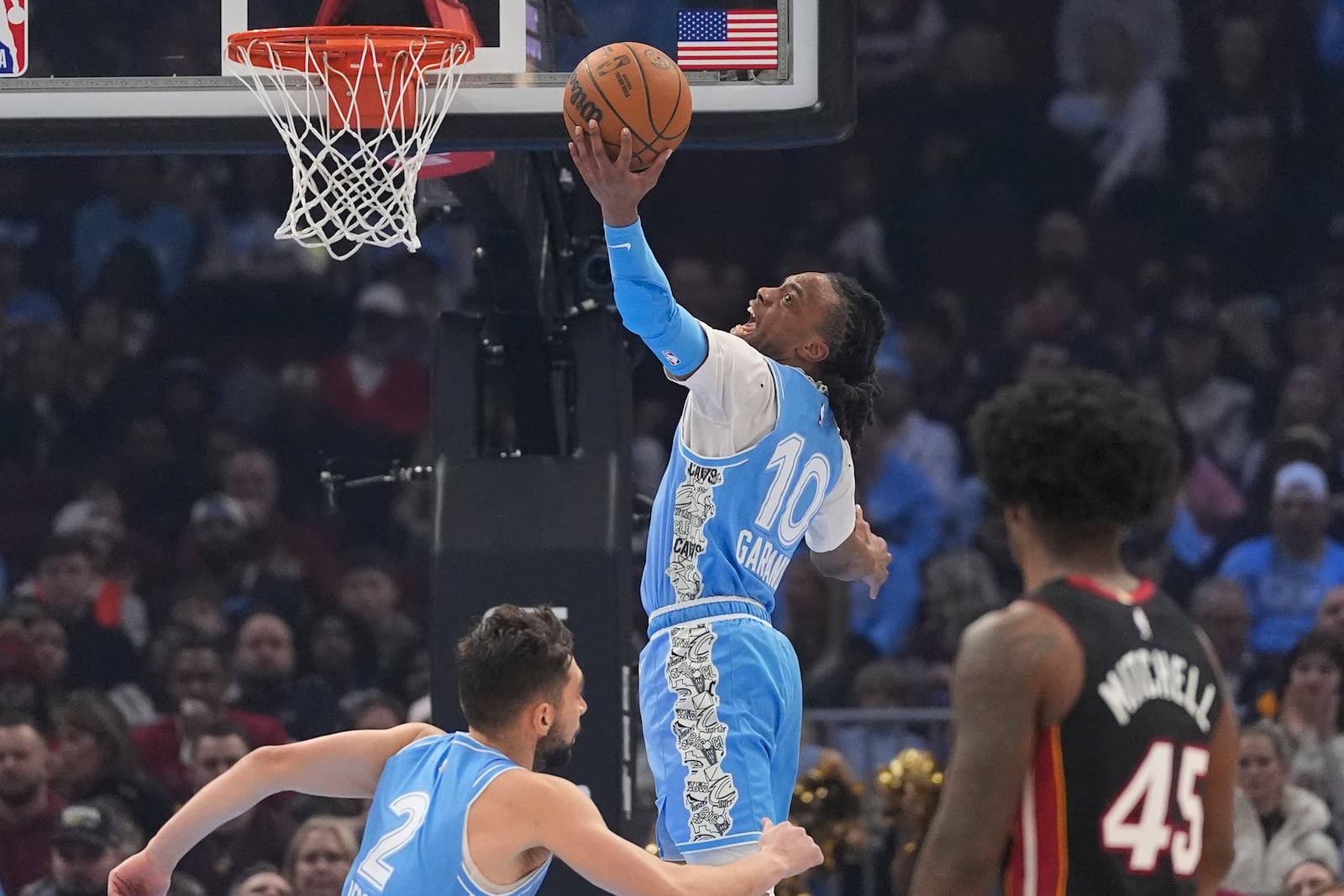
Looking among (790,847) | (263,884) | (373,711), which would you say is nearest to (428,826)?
(790,847)

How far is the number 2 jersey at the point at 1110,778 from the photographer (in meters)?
3.15

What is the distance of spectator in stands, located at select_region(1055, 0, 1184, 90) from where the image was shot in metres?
11.0

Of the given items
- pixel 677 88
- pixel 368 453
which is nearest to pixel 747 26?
pixel 677 88

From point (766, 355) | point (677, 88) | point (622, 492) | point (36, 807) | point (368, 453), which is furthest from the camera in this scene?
point (368, 453)

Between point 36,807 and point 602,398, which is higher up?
point 602,398

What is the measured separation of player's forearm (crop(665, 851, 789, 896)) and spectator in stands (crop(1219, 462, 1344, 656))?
533 centimetres

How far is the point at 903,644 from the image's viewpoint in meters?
9.27

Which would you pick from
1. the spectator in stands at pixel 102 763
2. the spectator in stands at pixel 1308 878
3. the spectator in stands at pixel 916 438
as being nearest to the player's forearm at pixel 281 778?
the spectator in stands at pixel 102 763

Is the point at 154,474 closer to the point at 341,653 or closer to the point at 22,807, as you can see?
the point at 341,653

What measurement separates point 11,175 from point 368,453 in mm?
2447

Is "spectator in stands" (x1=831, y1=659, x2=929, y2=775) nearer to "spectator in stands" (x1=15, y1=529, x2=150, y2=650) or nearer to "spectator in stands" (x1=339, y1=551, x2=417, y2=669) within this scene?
"spectator in stands" (x1=339, y1=551, x2=417, y2=669)

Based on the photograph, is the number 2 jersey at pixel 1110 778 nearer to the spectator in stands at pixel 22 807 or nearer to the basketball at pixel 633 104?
the basketball at pixel 633 104

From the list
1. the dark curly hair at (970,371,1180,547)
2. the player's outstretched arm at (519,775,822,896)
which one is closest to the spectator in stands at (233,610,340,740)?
the player's outstretched arm at (519,775,822,896)

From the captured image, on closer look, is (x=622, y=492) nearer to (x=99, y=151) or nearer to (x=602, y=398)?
(x=602, y=398)
